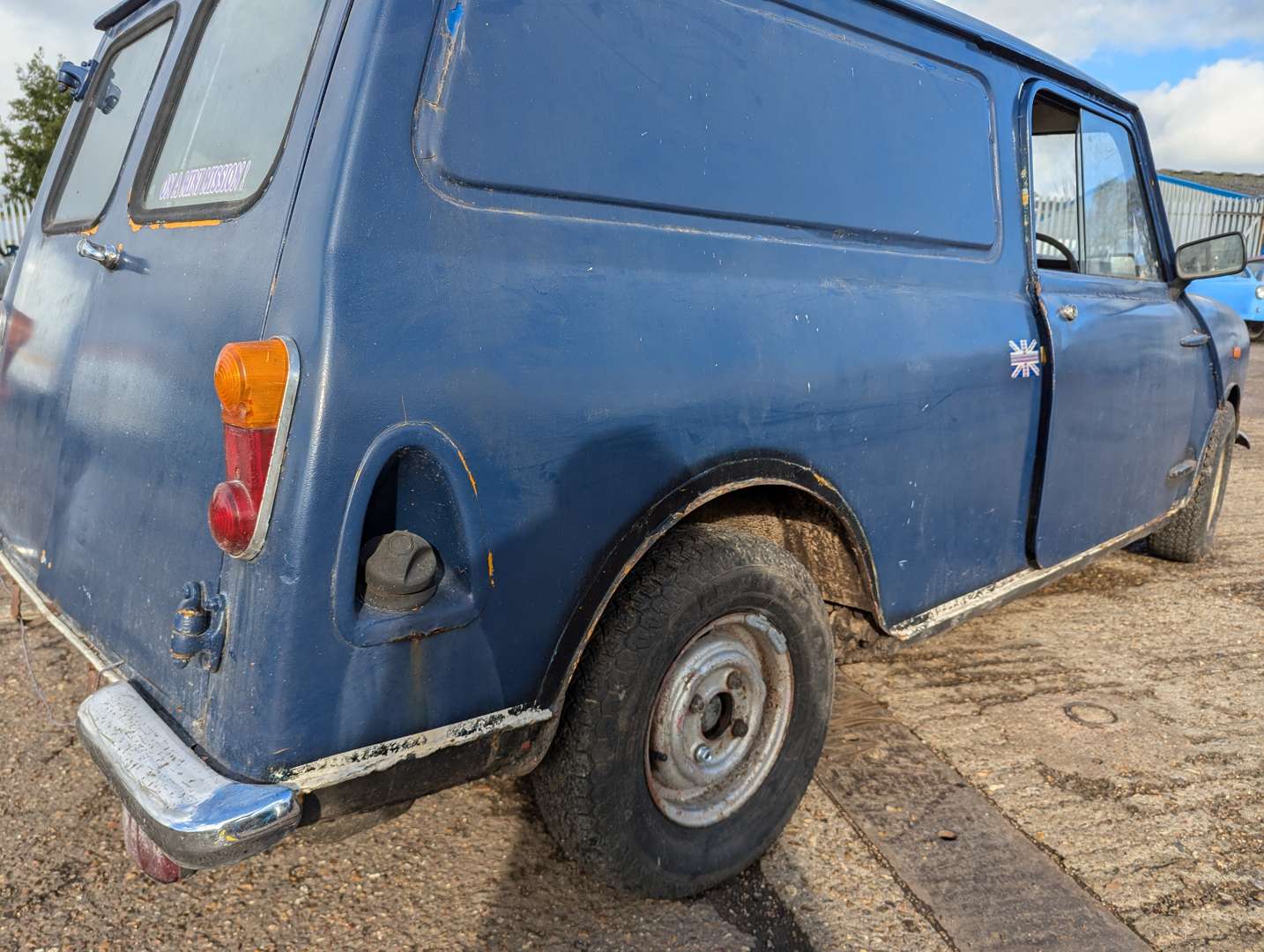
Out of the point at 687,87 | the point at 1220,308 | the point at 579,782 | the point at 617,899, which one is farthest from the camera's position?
the point at 1220,308

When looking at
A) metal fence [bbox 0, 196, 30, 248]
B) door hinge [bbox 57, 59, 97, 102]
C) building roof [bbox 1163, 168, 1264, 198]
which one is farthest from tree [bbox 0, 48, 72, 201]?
building roof [bbox 1163, 168, 1264, 198]

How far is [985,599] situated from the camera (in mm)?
3080

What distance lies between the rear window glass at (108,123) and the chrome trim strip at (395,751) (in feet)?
5.54

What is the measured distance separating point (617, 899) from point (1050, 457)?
2.01 meters

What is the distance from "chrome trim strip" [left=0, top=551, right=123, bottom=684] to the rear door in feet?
0.11

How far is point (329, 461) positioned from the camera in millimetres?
1562

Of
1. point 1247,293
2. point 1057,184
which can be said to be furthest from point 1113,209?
point 1247,293

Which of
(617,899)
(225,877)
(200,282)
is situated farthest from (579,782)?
(200,282)

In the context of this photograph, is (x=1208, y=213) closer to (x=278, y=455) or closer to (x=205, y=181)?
(x=205, y=181)

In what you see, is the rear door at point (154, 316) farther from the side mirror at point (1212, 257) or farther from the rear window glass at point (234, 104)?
the side mirror at point (1212, 257)

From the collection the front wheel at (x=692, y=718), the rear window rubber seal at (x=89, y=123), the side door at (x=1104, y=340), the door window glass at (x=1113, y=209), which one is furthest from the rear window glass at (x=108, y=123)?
the door window glass at (x=1113, y=209)

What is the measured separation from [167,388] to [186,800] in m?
0.84

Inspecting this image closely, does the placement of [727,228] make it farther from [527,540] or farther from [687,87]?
[527,540]

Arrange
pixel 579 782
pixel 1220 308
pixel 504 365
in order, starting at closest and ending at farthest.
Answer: pixel 504 365 < pixel 579 782 < pixel 1220 308
